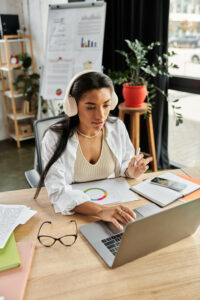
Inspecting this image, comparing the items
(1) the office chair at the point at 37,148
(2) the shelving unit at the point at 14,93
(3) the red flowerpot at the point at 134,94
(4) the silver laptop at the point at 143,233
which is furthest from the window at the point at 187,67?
(4) the silver laptop at the point at 143,233

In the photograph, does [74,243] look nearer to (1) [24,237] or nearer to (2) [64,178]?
(1) [24,237]

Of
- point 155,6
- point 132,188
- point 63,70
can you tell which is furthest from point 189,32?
point 132,188

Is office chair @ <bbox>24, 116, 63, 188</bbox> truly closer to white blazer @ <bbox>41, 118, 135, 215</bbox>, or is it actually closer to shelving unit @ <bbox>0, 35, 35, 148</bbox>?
white blazer @ <bbox>41, 118, 135, 215</bbox>

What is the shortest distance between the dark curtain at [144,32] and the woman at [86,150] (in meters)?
1.48

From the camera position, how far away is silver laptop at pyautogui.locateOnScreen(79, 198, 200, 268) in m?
0.80

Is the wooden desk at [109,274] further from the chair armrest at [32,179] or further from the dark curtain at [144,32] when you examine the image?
the dark curtain at [144,32]

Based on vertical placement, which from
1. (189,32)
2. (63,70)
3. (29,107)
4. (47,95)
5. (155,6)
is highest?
(155,6)

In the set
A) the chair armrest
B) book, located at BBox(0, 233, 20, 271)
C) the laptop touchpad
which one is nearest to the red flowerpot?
the chair armrest

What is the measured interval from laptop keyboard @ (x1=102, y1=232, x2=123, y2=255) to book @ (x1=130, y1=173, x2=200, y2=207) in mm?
303

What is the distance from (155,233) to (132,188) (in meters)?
0.49

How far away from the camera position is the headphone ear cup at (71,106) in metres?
1.33

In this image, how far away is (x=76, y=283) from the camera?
826 millimetres

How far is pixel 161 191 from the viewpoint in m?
1.31

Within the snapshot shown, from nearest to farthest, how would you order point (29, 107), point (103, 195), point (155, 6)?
point (103, 195), point (155, 6), point (29, 107)
